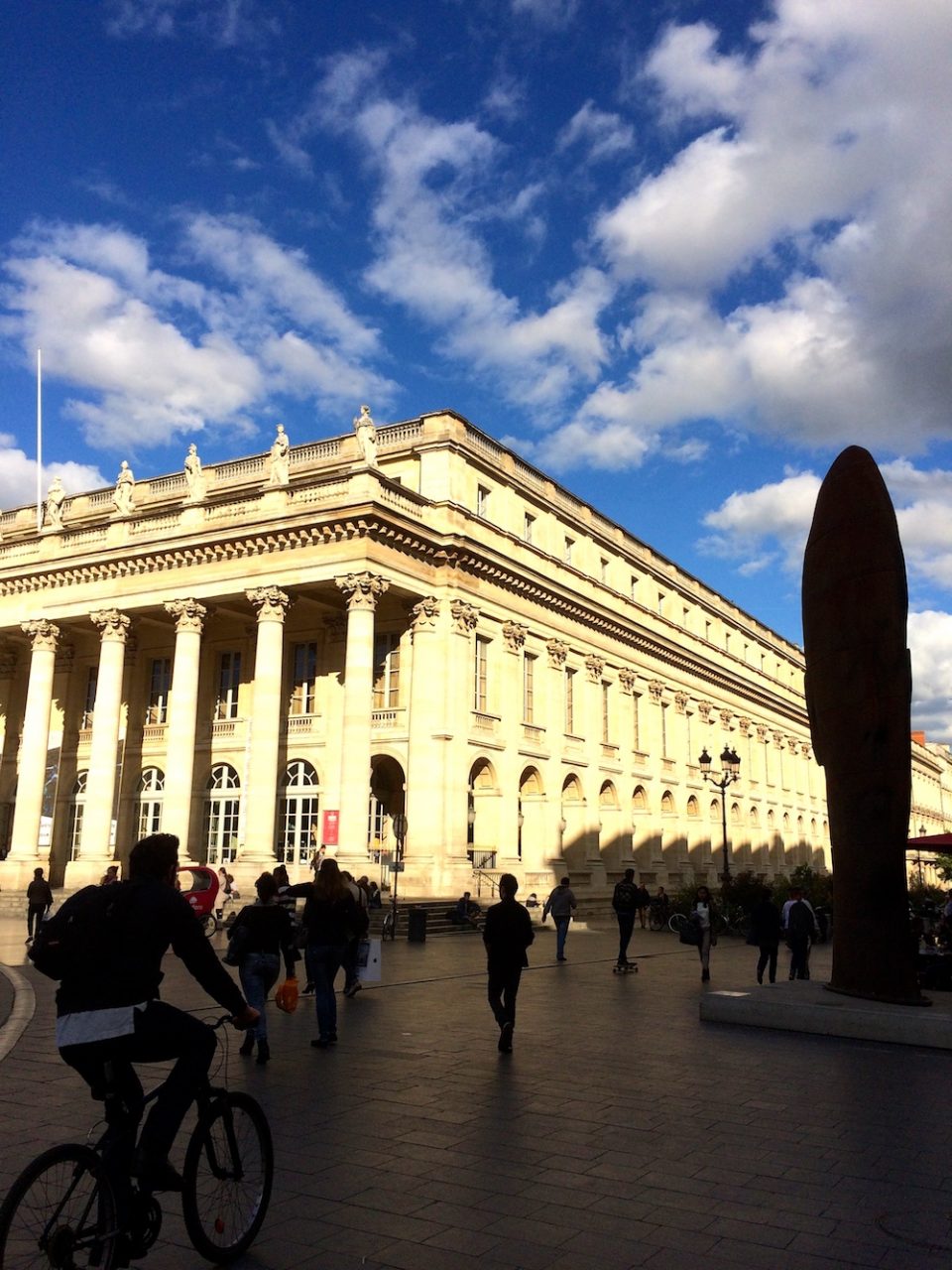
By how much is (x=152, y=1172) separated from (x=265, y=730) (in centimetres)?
2650

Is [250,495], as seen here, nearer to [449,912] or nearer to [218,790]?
[218,790]

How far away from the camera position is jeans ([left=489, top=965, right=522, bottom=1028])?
10.6m

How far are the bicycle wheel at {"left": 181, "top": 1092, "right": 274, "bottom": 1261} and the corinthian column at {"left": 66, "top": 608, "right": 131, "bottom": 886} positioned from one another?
1185 inches

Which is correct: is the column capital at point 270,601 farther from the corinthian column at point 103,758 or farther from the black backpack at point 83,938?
the black backpack at point 83,938

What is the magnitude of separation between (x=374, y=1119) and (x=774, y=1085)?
365 centimetres

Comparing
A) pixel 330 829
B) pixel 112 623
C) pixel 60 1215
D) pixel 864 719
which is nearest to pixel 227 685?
pixel 112 623

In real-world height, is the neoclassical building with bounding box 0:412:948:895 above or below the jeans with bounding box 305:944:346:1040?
above

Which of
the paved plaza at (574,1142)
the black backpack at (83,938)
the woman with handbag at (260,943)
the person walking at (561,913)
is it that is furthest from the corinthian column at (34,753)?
the black backpack at (83,938)

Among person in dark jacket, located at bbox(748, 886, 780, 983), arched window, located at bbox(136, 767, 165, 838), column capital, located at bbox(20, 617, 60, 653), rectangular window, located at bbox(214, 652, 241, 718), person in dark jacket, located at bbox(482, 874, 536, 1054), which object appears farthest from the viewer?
arched window, located at bbox(136, 767, 165, 838)

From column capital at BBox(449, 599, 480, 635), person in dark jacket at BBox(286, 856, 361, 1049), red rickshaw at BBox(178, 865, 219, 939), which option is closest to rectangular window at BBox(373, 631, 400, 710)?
column capital at BBox(449, 599, 480, 635)

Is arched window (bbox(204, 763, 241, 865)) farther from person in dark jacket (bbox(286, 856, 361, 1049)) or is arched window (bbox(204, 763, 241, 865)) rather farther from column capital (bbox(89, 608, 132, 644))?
person in dark jacket (bbox(286, 856, 361, 1049))

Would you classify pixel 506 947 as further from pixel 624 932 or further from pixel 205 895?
pixel 205 895

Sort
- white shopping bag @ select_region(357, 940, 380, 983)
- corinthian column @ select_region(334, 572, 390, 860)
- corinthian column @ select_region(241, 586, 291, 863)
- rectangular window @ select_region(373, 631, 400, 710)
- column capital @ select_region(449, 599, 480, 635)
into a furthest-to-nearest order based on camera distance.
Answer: rectangular window @ select_region(373, 631, 400, 710)
column capital @ select_region(449, 599, 480, 635)
corinthian column @ select_region(241, 586, 291, 863)
corinthian column @ select_region(334, 572, 390, 860)
white shopping bag @ select_region(357, 940, 380, 983)

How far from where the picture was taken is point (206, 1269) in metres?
4.76
